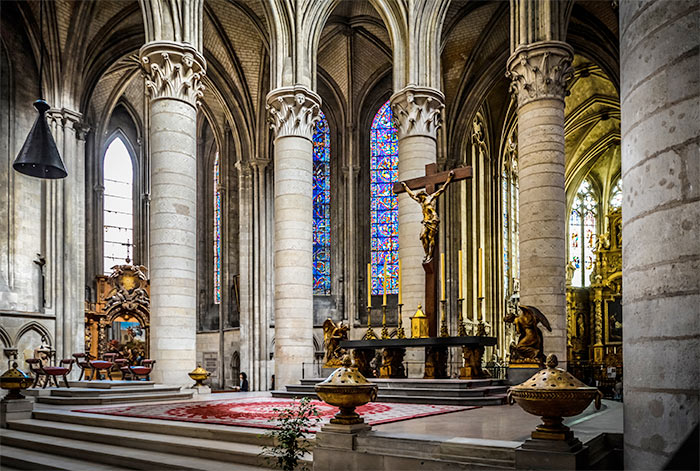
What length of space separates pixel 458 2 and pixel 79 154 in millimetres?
12810

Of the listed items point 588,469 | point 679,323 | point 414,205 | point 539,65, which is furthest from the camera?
point 414,205

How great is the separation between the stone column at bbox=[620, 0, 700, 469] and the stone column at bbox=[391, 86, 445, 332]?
11.6 m

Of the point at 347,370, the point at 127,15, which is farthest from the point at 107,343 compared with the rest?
the point at 347,370

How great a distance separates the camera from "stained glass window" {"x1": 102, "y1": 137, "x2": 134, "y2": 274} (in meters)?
28.3

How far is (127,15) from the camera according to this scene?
2155 centimetres

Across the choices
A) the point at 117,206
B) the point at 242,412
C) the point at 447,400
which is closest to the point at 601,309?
the point at 117,206

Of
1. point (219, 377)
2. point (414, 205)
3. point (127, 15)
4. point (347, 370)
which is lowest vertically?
point (219, 377)

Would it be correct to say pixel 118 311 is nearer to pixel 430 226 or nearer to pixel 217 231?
pixel 217 231

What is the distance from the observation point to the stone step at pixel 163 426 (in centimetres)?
731

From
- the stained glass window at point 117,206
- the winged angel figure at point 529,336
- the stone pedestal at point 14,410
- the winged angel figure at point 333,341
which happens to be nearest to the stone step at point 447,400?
the winged angel figure at point 529,336

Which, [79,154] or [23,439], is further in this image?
[79,154]

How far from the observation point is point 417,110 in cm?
1570

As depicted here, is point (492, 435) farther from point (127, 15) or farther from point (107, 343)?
point (107, 343)

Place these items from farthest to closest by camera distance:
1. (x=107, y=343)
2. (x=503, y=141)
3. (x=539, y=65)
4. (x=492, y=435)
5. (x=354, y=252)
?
1. (x=503, y=141)
2. (x=107, y=343)
3. (x=354, y=252)
4. (x=539, y=65)
5. (x=492, y=435)
